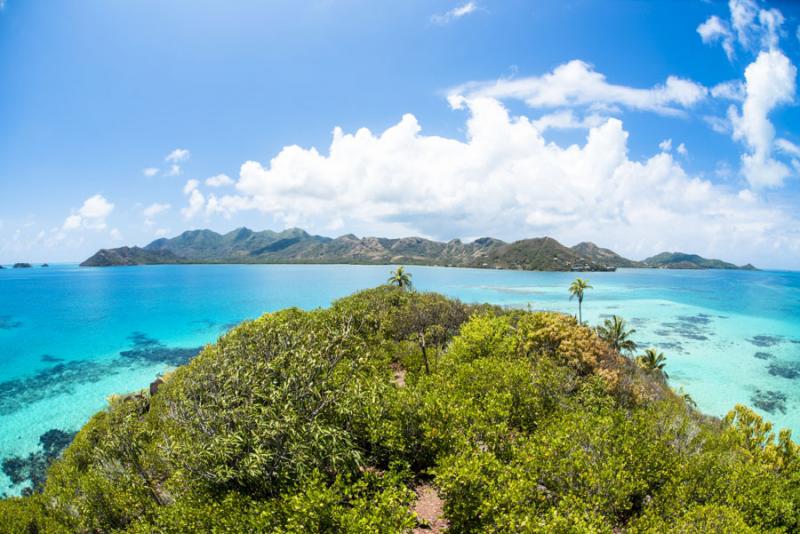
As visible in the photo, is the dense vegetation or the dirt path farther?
the dirt path

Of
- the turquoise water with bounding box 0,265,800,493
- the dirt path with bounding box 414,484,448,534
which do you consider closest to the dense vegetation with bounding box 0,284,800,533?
the dirt path with bounding box 414,484,448,534

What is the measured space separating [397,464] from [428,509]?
264 cm

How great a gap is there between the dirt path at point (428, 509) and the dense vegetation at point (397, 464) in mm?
727

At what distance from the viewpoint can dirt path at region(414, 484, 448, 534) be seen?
13664mm

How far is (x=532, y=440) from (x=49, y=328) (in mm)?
108295

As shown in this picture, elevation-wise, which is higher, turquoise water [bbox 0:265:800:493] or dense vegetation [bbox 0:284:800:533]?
dense vegetation [bbox 0:284:800:533]

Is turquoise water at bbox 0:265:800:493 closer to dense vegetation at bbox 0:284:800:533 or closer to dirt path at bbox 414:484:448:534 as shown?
dense vegetation at bbox 0:284:800:533

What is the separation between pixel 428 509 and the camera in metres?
14.8

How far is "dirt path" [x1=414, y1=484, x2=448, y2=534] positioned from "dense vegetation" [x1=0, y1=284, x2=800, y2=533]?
0.73 metres

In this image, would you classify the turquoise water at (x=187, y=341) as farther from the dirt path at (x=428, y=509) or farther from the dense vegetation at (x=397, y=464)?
the dirt path at (x=428, y=509)

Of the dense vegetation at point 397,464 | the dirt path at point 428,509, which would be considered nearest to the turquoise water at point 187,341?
the dense vegetation at point 397,464

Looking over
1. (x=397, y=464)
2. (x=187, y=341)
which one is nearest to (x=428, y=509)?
(x=397, y=464)

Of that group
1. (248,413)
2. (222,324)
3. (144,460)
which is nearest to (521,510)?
(248,413)

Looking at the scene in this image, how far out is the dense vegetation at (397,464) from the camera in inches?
411
